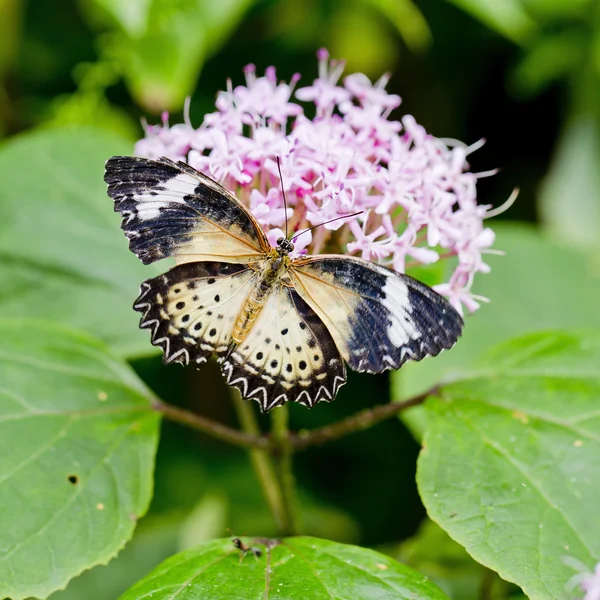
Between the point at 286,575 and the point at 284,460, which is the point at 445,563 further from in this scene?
the point at 286,575

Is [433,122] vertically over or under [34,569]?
over

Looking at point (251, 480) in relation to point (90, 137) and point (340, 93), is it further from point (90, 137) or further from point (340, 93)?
point (340, 93)

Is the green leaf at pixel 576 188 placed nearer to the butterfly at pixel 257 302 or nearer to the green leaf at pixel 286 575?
the butterfly at pixel 257 302

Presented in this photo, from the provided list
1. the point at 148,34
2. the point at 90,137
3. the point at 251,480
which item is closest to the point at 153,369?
the point at 251,480

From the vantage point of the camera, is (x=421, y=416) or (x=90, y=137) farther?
(x=90, y=137)

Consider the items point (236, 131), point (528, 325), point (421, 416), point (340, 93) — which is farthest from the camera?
point (528, 325)

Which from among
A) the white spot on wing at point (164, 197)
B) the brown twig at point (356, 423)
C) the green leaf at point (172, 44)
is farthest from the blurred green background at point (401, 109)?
the white spot on wing at point (164, 197)

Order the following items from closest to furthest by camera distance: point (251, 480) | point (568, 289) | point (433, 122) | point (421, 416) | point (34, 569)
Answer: point (34, 569) → point (421, 416) → point (568, 289) → point (251, 480) → point (433, 122)
